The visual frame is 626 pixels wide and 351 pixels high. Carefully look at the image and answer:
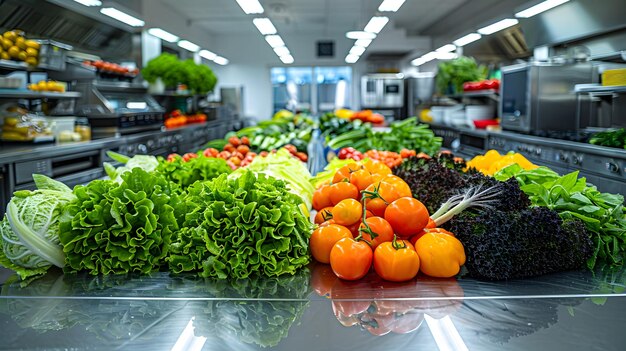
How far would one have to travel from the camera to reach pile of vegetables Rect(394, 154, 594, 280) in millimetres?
1402

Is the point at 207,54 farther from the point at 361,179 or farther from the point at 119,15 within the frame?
the point at 361,179

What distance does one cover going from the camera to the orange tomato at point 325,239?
58.9 inches

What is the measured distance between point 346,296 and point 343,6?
1146cm

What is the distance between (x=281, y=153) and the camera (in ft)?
10.9

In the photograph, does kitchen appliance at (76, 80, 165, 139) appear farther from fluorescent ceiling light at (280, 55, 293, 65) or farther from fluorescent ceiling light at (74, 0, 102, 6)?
fluorescent ceiling light at (280, 55, 293, 65)

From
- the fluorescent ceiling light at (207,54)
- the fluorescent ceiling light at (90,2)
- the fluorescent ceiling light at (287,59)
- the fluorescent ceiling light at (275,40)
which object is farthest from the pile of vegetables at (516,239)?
the fluorescent ceiling light at (287,59)

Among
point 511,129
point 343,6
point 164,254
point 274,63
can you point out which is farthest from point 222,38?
point 164,254

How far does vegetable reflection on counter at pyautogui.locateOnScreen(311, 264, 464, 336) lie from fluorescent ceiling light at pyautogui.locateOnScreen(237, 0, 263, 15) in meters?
4.26

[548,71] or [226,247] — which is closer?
[226,247]

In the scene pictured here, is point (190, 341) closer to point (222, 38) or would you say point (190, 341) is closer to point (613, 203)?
point (613, 203)

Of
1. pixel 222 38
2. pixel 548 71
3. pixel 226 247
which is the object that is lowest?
pixel 226 247

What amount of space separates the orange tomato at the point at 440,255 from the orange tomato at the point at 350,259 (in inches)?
5.9

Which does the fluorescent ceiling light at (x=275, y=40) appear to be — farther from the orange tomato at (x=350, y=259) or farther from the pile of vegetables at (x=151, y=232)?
the orange tomato at (x=350, y=259)

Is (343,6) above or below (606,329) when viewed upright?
above
